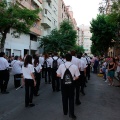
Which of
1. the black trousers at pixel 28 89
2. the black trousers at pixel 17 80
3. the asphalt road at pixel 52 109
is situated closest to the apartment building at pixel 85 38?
the black trousers at pixel 17 80

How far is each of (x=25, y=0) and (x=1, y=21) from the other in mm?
11990

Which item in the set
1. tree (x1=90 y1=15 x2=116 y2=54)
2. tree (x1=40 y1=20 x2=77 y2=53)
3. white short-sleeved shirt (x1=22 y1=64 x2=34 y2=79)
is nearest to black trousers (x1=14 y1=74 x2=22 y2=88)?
white short-sleeved shirt (x1=22 y1=64 x2=34 y2=79)

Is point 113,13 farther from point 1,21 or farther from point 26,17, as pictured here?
point 1,21

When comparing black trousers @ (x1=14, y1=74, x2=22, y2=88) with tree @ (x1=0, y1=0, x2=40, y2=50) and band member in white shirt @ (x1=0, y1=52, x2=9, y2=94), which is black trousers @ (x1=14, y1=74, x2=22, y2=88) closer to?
band member in white shirt @ (x1=0, y1=52, x2=9, y2=94)

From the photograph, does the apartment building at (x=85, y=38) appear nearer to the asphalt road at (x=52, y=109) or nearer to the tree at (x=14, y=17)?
the tree at (x=14, y=17)

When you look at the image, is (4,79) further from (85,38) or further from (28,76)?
(85,38)

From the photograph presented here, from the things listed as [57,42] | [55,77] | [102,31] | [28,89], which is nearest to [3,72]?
[55,77]

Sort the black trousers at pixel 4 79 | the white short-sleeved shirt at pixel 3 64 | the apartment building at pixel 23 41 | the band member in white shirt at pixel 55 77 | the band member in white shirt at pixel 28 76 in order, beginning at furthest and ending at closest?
the apartment building at pixel 23 41 < the band member in white shirt at pixel 55 77 < the black trousers at pixel 4 79 < the white short-sleeved shirt at pixel 3 64 < the band member in white shirt at pixel 28 76

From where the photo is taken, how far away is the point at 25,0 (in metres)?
32.1

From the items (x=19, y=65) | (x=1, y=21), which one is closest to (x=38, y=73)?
(x=19, y=65)

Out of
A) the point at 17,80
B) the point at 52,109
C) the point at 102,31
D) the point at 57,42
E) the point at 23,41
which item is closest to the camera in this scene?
the point at 52,109

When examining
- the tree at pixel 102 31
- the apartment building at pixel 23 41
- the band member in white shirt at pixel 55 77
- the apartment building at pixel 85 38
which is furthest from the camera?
the apartment building at pixel 85 38

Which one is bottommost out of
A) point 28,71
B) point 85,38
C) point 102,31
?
point 28,71

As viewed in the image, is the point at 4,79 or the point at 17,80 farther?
the point at 17,80
